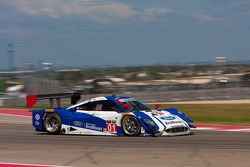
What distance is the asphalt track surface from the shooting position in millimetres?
9117

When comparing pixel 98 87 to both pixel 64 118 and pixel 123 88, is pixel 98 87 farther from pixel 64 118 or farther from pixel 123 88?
pixel 64 118

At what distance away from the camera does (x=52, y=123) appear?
48.5ft

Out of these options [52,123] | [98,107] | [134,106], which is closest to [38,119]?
[52,123]

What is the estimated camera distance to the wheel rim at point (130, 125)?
42.3 feet

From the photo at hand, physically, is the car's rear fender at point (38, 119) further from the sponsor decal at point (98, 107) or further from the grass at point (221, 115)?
the grass at point (221, 115)

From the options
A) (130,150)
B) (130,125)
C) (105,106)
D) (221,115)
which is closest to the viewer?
(130,150)

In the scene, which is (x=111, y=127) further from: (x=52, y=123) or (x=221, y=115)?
(x=221, y=115)

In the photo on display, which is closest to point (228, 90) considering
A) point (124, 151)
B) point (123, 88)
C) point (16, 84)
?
point (123, 88)

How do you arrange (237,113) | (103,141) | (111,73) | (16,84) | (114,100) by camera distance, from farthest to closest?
(111,73) < (16,84) < (237,113) < (114,100) < (103,141)

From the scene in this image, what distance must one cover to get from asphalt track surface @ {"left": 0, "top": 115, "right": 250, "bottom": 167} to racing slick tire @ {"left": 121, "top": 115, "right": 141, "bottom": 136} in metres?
0.34

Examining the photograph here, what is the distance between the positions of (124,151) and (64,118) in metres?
4.23

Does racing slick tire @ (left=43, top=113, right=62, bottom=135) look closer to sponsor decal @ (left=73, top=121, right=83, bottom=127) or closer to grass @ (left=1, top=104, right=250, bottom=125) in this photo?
sponsor decal @ (left=73, top=121, right=83, bottom=127)

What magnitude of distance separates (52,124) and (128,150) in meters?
4.66

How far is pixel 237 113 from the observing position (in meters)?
22.2
